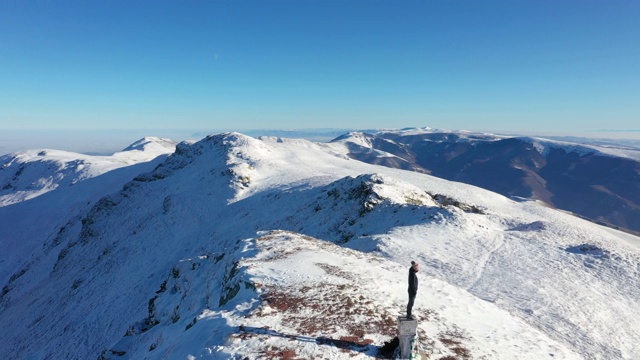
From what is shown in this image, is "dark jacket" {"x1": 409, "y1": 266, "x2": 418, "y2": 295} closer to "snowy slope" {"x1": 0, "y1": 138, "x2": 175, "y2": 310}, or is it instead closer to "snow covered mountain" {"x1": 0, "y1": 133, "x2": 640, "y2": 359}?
"snow covered mountain" {"x1": 0, "y1": 133, "x2": 640, "y2": 359}

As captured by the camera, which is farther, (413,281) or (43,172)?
(43,172)

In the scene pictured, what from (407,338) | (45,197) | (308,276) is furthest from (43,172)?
(407,338)

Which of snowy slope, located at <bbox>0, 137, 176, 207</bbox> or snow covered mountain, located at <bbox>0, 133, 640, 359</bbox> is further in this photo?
snowy slope, located at <bbox>0, 137, 176, 207</bbox>

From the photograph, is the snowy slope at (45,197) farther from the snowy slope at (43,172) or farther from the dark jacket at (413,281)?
the dark jacket at (413,281)

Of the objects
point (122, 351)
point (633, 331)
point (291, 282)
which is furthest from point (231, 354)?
point (633, 331)

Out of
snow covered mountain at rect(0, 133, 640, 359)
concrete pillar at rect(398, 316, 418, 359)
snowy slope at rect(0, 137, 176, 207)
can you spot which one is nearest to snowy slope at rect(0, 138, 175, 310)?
snowy slope at rect(0, 137, 176, 207)

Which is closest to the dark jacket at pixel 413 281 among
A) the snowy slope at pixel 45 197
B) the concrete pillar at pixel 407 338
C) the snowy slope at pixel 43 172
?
the concrete pillar at pixel 407 338

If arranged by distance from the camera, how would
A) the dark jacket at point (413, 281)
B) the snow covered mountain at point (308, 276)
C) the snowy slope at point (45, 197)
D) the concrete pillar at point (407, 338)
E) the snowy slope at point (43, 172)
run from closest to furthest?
the concrete pillar at point (407, 338) → the dark jacket at point (413, 281) → the snow covered mountain at point (308, 276) → the snowy slope at point (45, 197) → the snowy slope at point (43, 172)

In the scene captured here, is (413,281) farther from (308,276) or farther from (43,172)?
(43,172)
